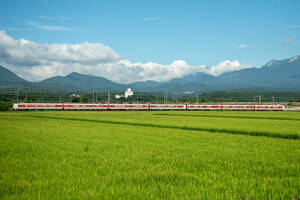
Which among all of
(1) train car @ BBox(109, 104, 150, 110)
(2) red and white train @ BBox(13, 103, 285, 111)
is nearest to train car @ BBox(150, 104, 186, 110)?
(2) red and white train @ BBox(13, 103, 285, 111)

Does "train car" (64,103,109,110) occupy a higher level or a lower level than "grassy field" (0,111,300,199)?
lower

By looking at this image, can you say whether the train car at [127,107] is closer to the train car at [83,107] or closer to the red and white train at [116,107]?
the red and white train at [116,107]

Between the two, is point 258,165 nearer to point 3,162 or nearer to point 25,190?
point 25,190

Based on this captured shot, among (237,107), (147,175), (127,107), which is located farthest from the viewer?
(237,107)

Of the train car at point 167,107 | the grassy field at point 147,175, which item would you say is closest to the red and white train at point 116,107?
the train car at point 167,107

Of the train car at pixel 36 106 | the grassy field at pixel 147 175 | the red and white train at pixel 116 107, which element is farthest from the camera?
the red and white train at pixel 116 107

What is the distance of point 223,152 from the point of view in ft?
25.6

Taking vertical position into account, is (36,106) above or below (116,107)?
above

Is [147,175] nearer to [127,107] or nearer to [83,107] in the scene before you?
[83,107]

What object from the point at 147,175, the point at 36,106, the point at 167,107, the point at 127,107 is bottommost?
the point at 167,107

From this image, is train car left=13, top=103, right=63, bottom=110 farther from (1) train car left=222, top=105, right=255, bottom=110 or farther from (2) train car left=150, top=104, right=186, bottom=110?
(1) train car left=222, top=105, right=255, bottom=110

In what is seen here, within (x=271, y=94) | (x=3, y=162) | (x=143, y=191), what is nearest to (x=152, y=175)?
(x=143, y=191)

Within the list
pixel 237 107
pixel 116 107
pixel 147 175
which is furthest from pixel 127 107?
pixel 147 175

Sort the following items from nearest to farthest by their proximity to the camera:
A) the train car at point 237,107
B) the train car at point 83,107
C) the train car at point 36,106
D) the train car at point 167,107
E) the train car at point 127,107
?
1. the train car at point 36,106
2. the train car at point 83,107
3. the train car at point 127,107
4. the train car at point 167,107
5. the train car at point 237,107
